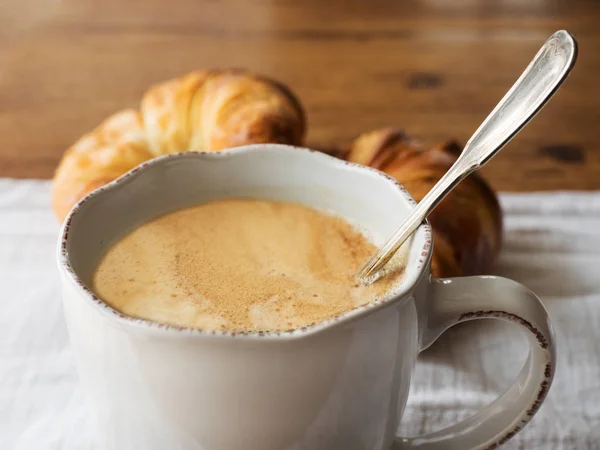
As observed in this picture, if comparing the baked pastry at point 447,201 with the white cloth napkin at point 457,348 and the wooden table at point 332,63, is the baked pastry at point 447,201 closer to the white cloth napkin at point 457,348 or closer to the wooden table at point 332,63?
the white cloth napkin at point 457,348

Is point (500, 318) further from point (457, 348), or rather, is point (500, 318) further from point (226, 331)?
point (457, 348)

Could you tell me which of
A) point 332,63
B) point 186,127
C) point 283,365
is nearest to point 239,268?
point 283,365

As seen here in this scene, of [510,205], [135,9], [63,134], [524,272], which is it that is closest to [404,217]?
[524,272]

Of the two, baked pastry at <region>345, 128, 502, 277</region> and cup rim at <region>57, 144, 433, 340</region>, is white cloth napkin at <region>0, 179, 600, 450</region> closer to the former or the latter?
baked pastry at <region>345, 128, 502, 277</region>

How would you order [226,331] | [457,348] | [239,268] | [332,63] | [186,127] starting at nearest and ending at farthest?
[226,331], [239,268], [457,348], [186,127], [332,63]

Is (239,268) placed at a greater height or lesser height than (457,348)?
greater

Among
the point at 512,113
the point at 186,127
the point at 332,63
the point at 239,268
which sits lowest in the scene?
the point at 332,63
